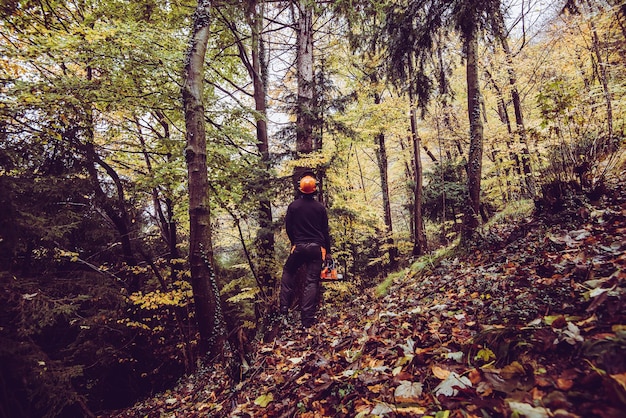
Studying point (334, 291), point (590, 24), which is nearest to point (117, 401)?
point (334, 291)

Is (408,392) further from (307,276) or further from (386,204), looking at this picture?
(386,204)

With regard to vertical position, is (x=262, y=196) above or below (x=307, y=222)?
above

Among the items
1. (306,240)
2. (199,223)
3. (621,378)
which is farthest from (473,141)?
(199,223)

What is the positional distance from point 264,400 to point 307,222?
2.87 m

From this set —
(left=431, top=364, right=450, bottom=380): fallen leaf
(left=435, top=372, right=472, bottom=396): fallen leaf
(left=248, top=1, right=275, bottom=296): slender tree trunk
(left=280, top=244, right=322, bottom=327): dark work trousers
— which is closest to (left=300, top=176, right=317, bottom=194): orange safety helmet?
(left=280, top=244, right=322, bottom=327): dark work trousers

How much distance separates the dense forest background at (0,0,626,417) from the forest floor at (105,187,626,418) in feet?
2.50

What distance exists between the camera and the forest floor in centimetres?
132

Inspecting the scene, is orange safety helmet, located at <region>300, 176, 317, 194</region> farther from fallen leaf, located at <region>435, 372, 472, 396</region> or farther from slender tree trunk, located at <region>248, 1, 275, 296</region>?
fallen leaf, located at <region>435, 372, 472, 396</region>

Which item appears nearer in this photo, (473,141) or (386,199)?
(473,141)

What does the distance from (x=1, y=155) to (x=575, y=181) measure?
9.77 metres

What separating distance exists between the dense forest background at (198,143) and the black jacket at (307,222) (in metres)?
1.45

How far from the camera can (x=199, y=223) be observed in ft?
15.6

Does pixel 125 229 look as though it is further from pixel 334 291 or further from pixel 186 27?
pixel 334 291

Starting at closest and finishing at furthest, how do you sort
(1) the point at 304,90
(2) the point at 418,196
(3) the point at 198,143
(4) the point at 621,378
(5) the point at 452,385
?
1. (4) the point at 621,378
2. (5) the point at 452,385
3. (3) the point at 198,143
4. (1) the point at 304,90
5. (2) the point at 418,196
